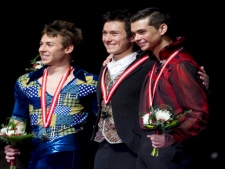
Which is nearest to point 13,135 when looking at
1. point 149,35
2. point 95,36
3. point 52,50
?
point 52,50

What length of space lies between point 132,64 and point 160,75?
54 cm

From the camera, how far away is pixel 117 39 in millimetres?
4367

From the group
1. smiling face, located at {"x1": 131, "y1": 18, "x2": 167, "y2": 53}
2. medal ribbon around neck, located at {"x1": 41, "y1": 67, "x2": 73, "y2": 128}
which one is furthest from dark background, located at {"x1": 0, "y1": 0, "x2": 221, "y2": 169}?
smiling face, located at {"x1": 131, "y1": 18, "x2": 167, "y2": 53}

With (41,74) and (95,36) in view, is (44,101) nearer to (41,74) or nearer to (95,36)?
(41,74)

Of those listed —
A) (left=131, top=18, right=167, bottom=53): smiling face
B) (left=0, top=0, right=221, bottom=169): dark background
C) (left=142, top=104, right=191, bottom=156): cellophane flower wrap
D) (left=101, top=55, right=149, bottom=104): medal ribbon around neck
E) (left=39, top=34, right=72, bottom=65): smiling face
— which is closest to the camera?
(left=142, top=104, right=191, bottom=156): cellophane flower wrap

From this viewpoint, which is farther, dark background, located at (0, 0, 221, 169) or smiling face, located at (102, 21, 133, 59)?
dark background, located at (0, 0, 221, 169)

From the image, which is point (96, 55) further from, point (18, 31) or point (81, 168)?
point (81, 168)

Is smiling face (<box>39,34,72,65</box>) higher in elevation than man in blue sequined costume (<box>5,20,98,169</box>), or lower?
higher

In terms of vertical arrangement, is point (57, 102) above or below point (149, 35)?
below

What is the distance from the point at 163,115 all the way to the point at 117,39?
1.10 m

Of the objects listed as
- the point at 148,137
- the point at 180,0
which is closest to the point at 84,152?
the point at 148,137

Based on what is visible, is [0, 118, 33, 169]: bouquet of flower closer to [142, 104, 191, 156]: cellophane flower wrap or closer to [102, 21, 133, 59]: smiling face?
[102, 21, 133, 59]: smiling face

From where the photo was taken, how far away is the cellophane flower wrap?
11.3 feet

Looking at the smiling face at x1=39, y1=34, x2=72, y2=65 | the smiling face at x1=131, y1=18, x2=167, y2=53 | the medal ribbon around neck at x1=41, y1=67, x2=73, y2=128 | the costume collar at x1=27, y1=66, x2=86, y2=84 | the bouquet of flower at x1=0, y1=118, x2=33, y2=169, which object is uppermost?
the smiling face at x1=131, y1=18, x2=167, y2=53
